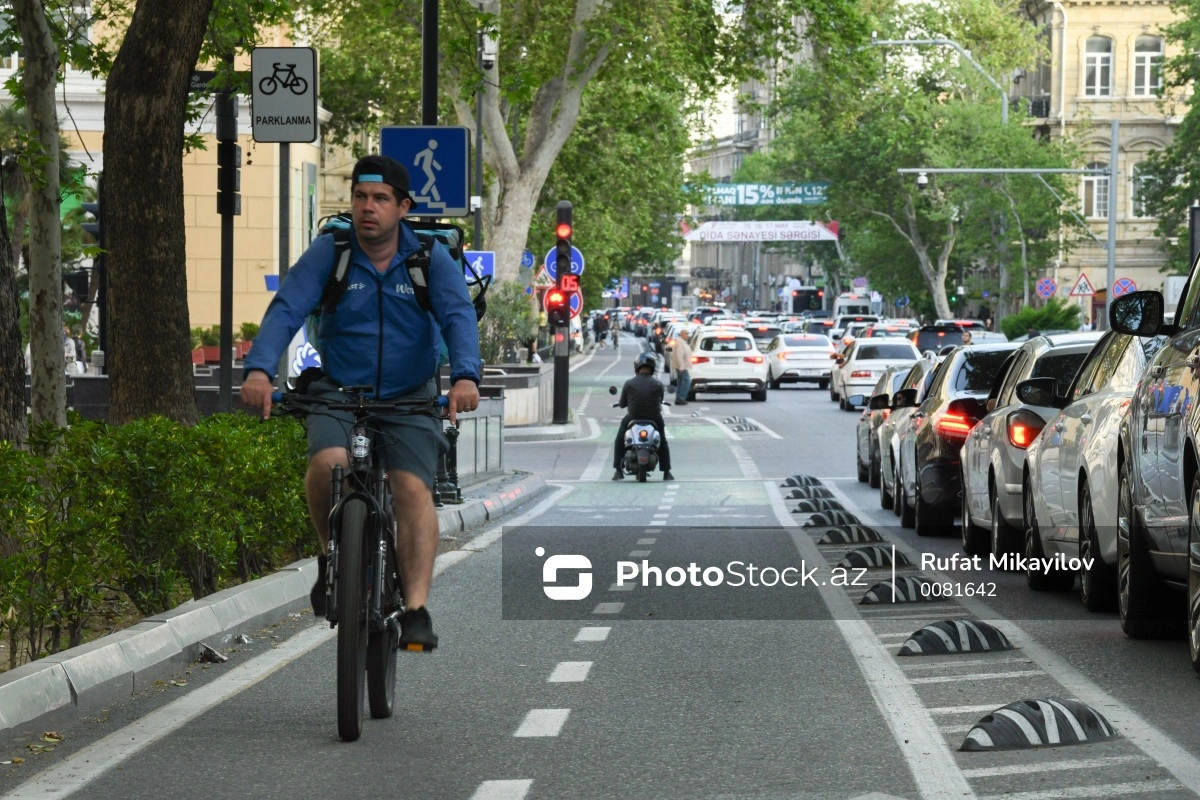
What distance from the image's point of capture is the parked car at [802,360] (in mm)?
61750

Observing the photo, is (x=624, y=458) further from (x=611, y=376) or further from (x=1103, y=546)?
(x=611, y=376)

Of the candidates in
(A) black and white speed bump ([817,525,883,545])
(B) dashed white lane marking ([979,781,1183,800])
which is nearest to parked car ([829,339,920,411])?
(A) black and white speed bump ([817,525,883,545])

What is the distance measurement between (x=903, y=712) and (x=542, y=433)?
29.6 meters

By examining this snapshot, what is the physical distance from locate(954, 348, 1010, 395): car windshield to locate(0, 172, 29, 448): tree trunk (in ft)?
29.0

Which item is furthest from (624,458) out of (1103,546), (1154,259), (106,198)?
(1154,259)

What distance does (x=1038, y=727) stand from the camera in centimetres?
776

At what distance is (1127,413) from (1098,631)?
1.13 m

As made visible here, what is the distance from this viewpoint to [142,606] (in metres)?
10.6

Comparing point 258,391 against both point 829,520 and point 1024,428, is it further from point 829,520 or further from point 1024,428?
point 829,520

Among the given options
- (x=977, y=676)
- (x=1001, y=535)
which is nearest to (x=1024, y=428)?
(x=1001, y=535)

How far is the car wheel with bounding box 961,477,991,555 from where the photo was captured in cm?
1595

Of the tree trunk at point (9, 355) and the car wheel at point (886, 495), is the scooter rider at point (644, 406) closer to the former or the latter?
the car wheel at point (886, 495)

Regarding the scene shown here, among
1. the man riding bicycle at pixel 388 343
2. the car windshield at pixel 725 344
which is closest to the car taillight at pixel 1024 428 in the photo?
the man riding bicycle at pixel 388 343

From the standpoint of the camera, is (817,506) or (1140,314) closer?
(1140,314)
